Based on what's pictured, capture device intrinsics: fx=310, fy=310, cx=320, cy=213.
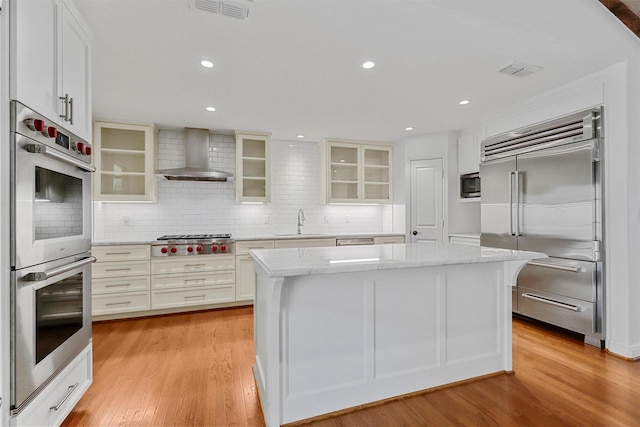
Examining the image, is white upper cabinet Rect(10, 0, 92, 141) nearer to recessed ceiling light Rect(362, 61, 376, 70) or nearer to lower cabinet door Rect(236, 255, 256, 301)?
recessed ceiling light Rect(362, 61, 376, 70)

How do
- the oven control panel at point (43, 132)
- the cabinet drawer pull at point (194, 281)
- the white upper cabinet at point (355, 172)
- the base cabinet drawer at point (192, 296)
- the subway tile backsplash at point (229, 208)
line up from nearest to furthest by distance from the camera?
the oven control panel at point (43, 132)
the base cabinet drawer at point (192, 296)
the cabinet drawer pull at point (194, 281)
the subway tile backsplash at point (229, 208)
the white upper cabinet at point (355, 172)

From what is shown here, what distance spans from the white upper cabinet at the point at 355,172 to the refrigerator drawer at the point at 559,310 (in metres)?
2.46

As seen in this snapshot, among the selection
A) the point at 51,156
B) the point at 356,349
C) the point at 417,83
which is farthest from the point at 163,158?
the point at 356,349

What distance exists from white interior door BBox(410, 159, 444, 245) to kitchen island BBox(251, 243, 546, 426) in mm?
2334

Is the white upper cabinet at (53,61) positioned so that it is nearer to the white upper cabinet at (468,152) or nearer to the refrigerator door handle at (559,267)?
the refrigerator door handle at (559,267)

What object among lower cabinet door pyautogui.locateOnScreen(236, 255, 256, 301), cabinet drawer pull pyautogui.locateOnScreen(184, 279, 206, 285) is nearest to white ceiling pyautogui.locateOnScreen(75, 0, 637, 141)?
lower cabinet door pyautogui.locateOnScreen(236, 255, 256, 301)

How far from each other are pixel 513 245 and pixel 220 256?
3.44m

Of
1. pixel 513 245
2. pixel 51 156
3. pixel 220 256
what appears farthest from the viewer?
pixel 220 256

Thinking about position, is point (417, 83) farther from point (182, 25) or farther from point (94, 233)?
point (94, 233)

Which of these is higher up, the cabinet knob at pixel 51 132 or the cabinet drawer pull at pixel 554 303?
the cabinet knob at pixel 51 132

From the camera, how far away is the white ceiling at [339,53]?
1932 mm

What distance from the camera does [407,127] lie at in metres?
4.34

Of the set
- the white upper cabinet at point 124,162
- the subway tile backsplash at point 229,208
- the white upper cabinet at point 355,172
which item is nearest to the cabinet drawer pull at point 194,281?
the subway tile backsplash at point 229,208

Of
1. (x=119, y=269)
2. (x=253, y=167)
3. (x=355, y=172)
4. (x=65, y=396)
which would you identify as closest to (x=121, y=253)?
(x=119, y=269)
